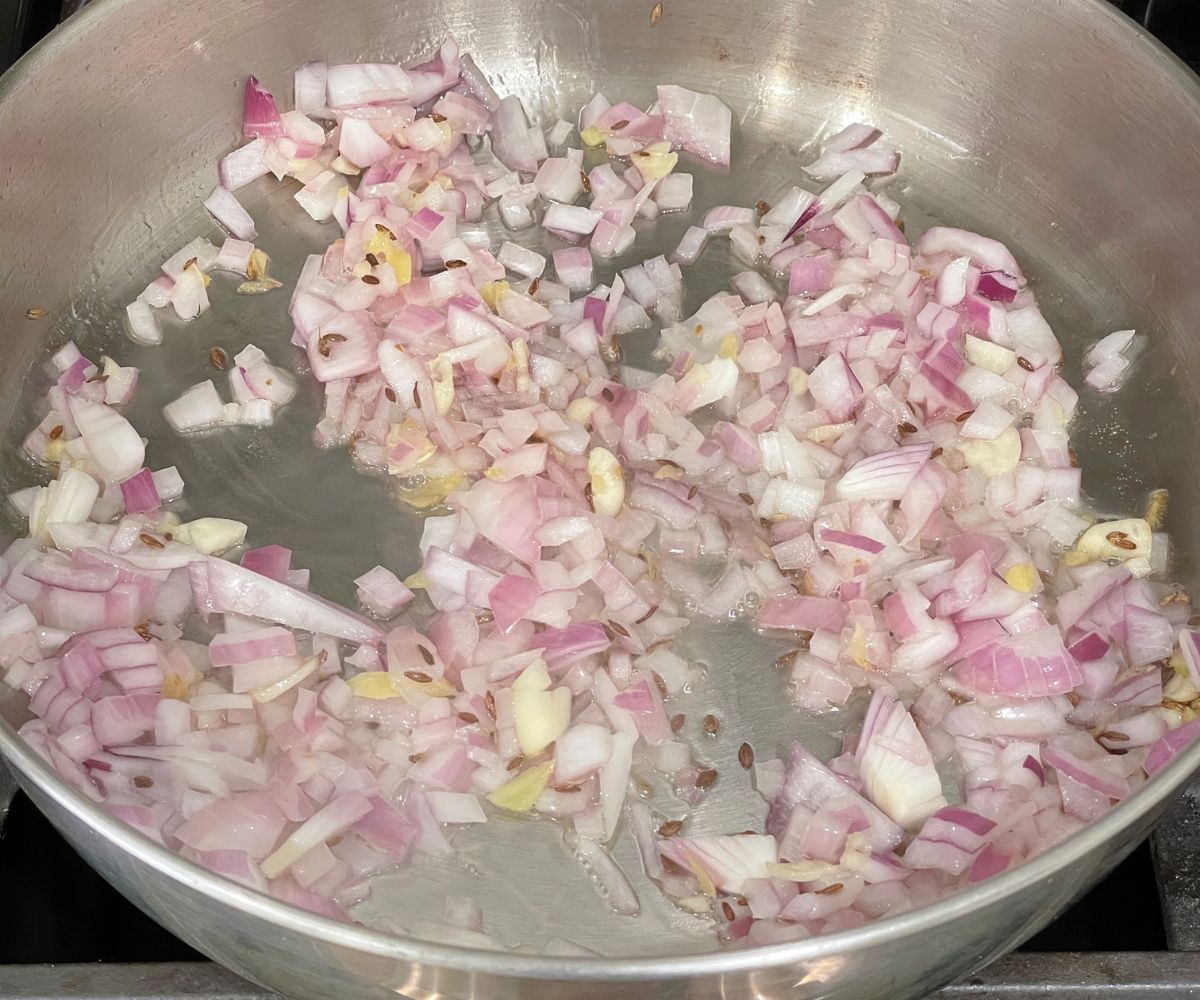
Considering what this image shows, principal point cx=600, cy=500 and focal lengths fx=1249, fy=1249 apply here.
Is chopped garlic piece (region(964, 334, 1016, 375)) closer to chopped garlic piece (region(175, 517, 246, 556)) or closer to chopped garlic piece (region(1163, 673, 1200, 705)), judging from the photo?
chopped garlic piece (region(1163, 673, 1200, 705))

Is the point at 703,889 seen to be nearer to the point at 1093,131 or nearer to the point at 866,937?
the point at 866,937

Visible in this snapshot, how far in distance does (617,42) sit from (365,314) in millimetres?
513

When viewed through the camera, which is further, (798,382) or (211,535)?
(798,382)

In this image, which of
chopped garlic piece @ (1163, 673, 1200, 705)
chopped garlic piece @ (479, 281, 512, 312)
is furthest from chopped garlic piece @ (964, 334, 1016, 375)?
chopped garlic piece @ (479, 281, 512, 312)

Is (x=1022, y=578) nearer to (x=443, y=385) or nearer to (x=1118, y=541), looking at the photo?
(x=1118, y=541)

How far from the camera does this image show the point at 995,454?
49.5 inches

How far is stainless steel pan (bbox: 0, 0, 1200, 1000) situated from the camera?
1148mm

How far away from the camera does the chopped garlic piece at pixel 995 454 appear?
1.25 meters

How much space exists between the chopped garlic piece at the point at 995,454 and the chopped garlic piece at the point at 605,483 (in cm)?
36

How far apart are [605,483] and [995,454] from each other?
396 millimetres

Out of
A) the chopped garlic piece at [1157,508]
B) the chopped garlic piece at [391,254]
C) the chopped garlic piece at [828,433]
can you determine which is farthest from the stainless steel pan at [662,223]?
the chopped garlic piece at [828,433]

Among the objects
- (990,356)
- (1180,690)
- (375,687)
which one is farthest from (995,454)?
(375,687)

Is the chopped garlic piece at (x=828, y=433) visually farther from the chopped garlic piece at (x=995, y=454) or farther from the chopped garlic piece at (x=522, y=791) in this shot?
the chopped garlic piece at (x=522, y=791)

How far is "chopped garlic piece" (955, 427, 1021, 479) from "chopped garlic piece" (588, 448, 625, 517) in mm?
355
